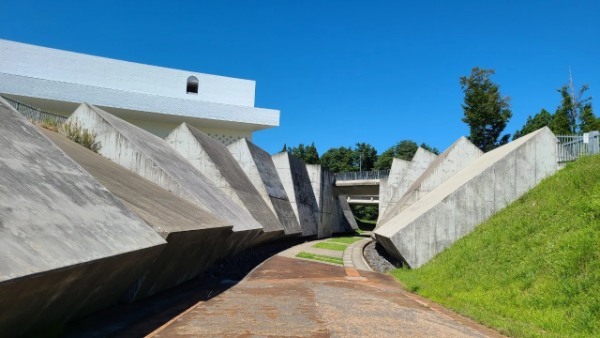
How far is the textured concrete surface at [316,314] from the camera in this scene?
26.2 ft

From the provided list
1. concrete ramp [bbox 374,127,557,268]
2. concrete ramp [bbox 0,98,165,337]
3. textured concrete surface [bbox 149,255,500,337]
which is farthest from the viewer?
concrete ramp [bbox 374,127,557,268]

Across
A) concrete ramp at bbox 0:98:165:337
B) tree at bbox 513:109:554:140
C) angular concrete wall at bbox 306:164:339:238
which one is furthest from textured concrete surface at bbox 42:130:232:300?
tree at bbox 513:109:554:140

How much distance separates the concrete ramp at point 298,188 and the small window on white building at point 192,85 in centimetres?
1724

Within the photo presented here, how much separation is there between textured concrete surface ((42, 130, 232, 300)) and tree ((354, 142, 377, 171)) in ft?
278

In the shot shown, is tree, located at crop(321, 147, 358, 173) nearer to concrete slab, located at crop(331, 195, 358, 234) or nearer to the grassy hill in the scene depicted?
concrete slab, located at crop(331, 195, 358, 234)

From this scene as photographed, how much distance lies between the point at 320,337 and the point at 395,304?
13.5 ft

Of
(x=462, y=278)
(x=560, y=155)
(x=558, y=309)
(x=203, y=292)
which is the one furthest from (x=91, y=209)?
(x=560, y=155)

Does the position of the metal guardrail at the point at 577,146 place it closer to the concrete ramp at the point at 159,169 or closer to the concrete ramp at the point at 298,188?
the concrete ramp at the point at 159,169

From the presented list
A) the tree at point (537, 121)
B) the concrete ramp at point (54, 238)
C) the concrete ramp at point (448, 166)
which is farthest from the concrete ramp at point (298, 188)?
the tree at point (537, 121)

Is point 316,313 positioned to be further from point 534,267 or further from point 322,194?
point 322,194

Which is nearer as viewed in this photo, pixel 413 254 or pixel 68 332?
pixel 68 332

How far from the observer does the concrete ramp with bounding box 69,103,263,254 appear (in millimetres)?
15305

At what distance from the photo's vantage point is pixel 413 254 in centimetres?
Answer: 1652

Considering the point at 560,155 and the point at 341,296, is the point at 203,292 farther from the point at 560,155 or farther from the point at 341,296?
the point at 560,155
